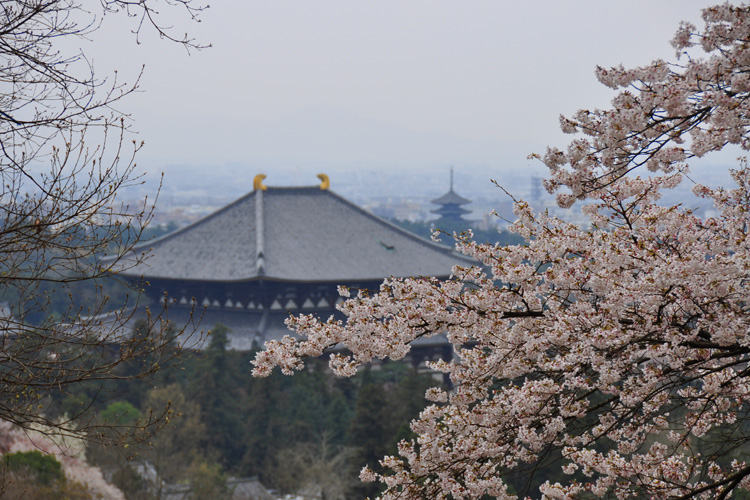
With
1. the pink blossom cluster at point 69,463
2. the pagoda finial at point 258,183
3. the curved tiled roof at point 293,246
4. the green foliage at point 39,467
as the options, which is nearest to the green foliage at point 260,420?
the pink blossom cluster at point 69,463

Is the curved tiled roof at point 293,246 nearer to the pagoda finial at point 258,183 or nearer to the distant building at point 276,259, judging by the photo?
the distant building at point 276,259

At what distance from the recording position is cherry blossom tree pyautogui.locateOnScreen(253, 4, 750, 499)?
135 inches

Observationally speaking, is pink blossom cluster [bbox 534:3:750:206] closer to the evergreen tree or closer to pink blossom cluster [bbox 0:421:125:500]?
pink blossom cluster [bbox 0:421:125:500]

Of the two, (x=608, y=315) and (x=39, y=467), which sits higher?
(x=608, y=315)

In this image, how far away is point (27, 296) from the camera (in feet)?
13.3

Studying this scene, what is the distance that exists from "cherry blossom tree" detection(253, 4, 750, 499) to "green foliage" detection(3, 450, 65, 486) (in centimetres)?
657

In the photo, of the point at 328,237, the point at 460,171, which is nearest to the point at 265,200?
the point at 328,237

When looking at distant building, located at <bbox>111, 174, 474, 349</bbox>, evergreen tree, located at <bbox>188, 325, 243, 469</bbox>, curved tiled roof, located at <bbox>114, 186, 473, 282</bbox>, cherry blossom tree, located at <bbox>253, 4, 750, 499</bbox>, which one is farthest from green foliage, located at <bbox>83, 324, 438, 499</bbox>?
cherry blossom tree, located at <bbox>253, 4, 750, 499</bbox>

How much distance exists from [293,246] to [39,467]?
1422 cm

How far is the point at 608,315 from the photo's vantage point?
12.2 feet

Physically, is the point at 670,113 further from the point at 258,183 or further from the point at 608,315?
the point at 258,183

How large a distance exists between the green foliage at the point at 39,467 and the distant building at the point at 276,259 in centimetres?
1031

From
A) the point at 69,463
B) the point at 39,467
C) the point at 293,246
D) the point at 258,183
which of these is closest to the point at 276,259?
the point at 293,246

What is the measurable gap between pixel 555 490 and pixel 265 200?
21956 mm
